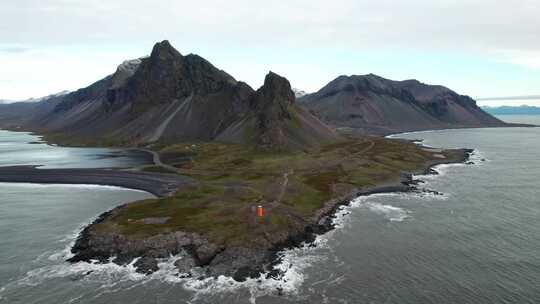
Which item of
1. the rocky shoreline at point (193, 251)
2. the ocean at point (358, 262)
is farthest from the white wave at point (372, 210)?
the rocky shoreline at point (193, 251)

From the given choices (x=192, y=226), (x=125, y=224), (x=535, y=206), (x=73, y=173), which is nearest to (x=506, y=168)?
(x=535, y=206)

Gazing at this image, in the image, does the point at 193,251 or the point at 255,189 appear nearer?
the point at 193,251

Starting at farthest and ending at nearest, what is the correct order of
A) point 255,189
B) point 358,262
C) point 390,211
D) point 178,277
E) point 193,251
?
1. point 255,189
2. point 390,211
3. point 193,251
4. point 358,262
5. point 178,277

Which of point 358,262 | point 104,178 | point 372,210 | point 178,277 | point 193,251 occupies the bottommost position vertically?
point 358,262

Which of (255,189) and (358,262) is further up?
(255,189)

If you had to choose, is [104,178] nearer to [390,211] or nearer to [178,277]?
[178,277]

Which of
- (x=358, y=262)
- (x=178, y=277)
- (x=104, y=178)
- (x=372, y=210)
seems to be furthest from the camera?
(x=104, y=178)

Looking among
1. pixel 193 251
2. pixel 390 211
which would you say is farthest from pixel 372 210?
pixel 193 251
